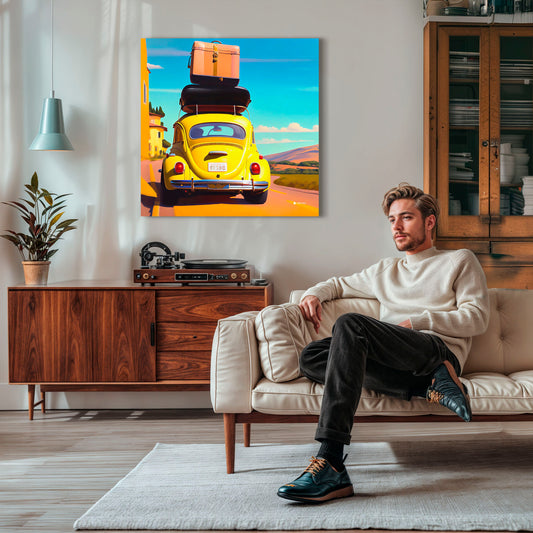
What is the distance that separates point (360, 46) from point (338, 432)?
7.98 feet

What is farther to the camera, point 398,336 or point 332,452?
point 398,336

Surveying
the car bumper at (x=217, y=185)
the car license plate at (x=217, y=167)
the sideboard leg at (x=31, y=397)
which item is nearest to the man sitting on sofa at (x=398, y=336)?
the car bumper at (x=217, y=185)

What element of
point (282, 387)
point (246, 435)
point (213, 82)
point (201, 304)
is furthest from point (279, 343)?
point (213, 82)

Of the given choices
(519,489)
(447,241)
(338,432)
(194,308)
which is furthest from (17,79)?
(519,489)

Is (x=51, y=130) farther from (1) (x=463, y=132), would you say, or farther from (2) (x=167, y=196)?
(1) (x=463, y=132)

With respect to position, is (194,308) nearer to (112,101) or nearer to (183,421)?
(183,421)

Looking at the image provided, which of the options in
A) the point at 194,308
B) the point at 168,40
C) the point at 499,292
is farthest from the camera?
the point at 168,40

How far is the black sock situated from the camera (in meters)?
2.03

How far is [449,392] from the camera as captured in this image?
2.11 m

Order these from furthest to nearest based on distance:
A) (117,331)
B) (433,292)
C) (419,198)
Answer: (117,331) → (419,198) → (433,292)

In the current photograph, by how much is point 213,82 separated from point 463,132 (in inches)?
56.5

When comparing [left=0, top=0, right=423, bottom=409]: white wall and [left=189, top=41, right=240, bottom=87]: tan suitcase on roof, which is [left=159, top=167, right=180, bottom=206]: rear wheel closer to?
[left=0, top=0, right=423, bottom=409]: white wall

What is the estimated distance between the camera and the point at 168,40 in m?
3.60

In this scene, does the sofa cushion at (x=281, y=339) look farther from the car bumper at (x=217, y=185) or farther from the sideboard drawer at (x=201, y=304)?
the car bumper at (x=217, y=185)
